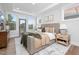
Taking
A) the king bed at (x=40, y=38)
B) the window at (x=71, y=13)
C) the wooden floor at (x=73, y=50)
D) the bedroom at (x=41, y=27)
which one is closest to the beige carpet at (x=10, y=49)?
the bedroom at (x=41, y=27)

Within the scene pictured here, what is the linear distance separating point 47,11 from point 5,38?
1.08 metres

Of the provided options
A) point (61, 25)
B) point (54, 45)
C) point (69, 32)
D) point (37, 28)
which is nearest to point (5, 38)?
→ point (37, 28)

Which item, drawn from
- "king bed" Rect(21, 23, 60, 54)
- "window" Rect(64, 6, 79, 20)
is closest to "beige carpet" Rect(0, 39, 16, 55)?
"king bed" Rect(21, 23, 60, 54)

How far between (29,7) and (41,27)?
19.9 inches

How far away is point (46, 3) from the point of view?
2221 mm

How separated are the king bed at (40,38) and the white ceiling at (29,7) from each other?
14.6 inches

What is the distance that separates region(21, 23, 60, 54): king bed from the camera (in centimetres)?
221

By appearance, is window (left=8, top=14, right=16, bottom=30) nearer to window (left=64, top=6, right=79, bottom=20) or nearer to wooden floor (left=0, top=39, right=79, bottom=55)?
wooden floor (left=0, top=39, right=79, bottom=55)

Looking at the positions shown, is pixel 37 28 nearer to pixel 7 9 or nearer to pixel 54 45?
pixel 54 45

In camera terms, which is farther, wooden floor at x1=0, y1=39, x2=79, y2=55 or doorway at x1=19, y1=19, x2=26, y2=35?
doorway at x1=19, y1=19, x2=26, y2=35

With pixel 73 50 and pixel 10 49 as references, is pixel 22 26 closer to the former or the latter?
pixel 10 49

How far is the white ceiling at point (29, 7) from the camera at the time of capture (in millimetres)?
2203

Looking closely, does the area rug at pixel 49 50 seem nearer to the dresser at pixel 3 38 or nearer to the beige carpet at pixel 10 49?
the beige carpet at pixel 10 49

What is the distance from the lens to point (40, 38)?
2.24 metres
